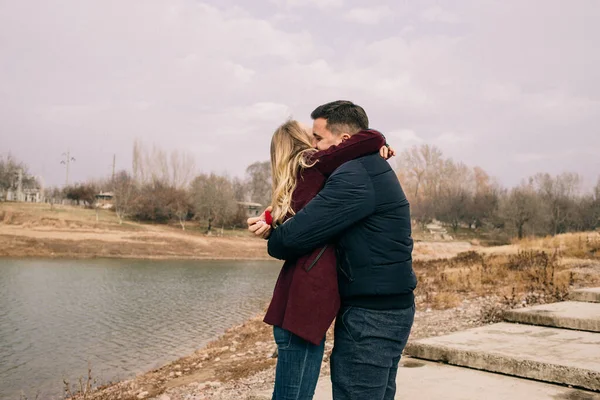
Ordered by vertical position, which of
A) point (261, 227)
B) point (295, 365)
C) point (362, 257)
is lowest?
point (295, 365)

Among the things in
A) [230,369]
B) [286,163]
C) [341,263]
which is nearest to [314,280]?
[341,263]

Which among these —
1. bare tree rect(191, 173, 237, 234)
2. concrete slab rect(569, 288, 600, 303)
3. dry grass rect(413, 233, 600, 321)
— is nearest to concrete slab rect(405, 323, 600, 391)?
dry grass rect(413, 233, 600, 321)

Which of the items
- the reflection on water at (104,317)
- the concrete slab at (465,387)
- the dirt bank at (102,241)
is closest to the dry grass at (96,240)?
the dirt bank at (102,241)

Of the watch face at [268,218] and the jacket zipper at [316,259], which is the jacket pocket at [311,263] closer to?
the jacket zipper at [316,259]

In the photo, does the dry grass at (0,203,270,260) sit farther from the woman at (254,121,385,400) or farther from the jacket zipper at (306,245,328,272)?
the jacket zipper at (306,245,328,272)

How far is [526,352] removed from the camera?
4.21m

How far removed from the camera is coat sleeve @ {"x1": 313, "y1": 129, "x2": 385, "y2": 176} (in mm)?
2244

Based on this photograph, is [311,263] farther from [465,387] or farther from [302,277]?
[465,387]

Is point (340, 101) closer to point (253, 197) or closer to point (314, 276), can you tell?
point (314, 276)

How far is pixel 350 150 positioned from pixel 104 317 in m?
13.4

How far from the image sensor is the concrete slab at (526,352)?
3688mm

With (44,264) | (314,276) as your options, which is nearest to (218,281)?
(44,264)

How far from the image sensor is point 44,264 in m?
28.0

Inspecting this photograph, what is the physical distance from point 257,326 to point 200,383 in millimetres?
5166
